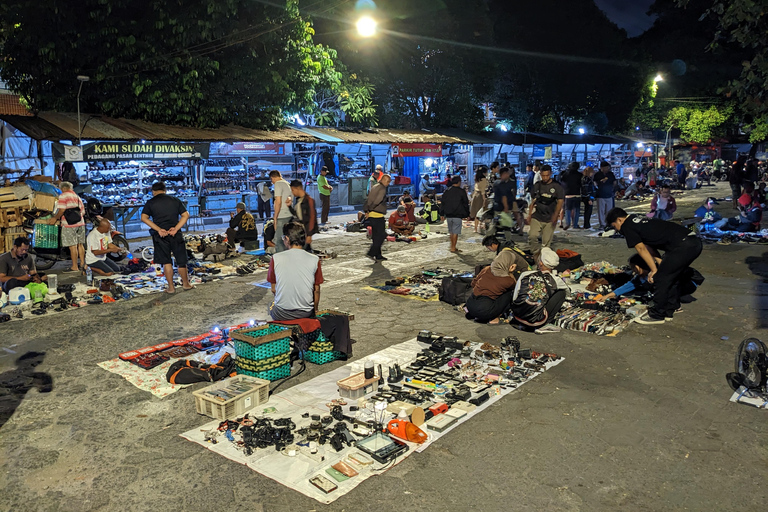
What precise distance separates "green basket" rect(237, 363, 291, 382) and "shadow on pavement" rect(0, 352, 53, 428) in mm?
2125

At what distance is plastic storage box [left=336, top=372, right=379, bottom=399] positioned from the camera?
588cm

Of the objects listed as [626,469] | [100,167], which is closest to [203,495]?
[626,469]

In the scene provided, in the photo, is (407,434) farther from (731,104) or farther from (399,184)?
(731,104)

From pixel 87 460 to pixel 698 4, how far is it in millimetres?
66186

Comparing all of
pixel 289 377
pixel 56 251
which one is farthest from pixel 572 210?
pixel 56 251

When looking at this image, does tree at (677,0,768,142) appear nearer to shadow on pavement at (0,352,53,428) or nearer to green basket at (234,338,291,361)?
green basket at (234,338,291,361)

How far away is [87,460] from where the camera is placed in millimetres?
4816

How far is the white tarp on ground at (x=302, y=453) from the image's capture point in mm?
4414

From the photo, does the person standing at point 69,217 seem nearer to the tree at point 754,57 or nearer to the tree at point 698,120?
the tree at point 754,57

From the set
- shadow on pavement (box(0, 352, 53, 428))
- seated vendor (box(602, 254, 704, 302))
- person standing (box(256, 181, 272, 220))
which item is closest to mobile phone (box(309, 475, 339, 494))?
shadow on pavement (box(0, 352, 53, 428))

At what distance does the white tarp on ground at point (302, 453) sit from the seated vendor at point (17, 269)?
22.1 ft

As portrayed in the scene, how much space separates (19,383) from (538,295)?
251 inches

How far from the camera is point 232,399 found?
5.40 metres

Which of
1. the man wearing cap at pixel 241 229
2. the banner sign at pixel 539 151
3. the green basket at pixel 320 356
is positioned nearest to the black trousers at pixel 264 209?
the man wearing cap at pixel 241 229
